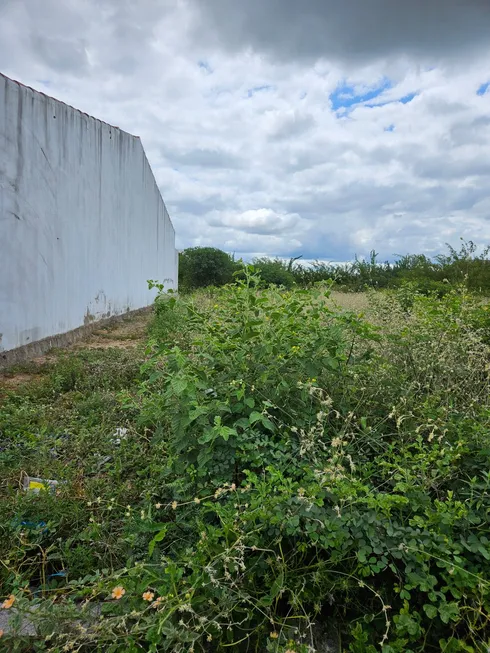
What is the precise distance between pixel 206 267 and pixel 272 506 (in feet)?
67.4

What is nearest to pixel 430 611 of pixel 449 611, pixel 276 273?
pixel 449 611

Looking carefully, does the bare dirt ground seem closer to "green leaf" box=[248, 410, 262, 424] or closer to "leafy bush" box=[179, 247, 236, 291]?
"green leaf" box=[248, 410, 262, 424]

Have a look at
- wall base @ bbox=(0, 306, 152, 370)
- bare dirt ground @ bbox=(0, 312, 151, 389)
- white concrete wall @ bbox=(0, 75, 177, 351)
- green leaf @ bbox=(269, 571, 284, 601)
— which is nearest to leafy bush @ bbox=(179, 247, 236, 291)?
bare dirt ground @ bbox=(0, 312, 151, 389)

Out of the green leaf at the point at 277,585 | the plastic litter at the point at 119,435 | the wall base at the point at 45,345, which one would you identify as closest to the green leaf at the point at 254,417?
the green leaf at the point at 277,585

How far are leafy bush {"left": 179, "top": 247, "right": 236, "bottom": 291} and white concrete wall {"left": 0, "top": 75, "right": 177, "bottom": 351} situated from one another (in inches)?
401

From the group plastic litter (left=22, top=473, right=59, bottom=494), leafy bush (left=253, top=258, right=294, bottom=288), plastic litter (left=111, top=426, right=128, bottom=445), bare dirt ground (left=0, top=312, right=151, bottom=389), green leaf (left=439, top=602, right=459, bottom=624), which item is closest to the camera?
green leaf (left=439, top=602, right=459, bottom=624)

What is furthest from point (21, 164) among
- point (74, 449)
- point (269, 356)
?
point (269, 356)

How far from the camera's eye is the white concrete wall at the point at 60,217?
18.3 feet

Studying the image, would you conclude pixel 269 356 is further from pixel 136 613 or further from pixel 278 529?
pixel 136 613

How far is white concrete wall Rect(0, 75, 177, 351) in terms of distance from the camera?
5.59m

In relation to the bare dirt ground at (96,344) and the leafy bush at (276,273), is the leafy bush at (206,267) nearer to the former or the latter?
the leafy bush at (276,273)

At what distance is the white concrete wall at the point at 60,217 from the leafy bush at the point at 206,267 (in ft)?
33.5

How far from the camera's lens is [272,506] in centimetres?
156

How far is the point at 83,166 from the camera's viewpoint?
793cm
